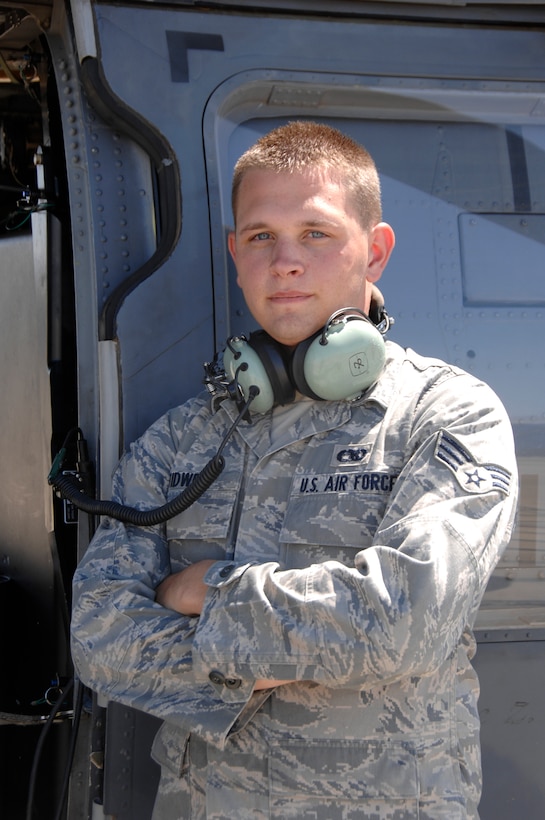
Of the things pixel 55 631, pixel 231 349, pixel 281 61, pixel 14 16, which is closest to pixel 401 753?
pixel 231 349

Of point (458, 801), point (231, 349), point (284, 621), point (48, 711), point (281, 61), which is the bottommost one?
point (48, 711)

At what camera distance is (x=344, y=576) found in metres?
1.53

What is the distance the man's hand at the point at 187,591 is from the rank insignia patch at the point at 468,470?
1.57ft

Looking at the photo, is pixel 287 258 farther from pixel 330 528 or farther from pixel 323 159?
pixel 330 528

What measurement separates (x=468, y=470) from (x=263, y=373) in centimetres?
49

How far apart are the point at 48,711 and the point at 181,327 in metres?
1.22

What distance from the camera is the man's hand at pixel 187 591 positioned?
1.70 meters

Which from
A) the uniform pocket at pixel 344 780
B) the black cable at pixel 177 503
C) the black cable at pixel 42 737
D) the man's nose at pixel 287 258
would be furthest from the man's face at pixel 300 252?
the black cable at pixel 42 737

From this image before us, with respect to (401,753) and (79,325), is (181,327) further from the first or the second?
(401,753)

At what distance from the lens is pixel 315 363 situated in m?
1.81

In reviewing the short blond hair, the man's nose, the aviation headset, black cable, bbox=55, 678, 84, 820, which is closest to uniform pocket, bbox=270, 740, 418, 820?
the aviation headset

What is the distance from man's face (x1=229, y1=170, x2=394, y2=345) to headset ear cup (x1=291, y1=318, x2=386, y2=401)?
8 centimetres

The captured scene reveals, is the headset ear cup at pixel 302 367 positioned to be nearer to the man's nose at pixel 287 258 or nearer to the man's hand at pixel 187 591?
the man's nose at pixel 287 258

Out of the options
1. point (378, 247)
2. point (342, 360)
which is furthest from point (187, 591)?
point (378, 247)
